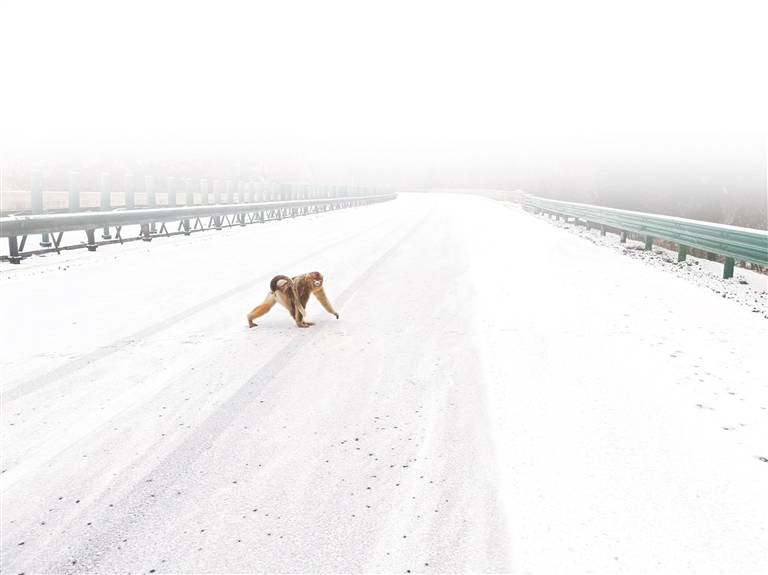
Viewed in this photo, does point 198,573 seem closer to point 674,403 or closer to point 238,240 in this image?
point 674,403

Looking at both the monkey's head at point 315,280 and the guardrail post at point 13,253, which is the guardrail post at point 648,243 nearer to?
the monkey's head at point 315,280

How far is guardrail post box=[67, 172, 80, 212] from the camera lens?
49.7ft

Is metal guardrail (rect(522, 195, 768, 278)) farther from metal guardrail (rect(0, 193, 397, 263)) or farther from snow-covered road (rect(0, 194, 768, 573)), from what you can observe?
metal guardrail (rect(0, 193, 397, 263))

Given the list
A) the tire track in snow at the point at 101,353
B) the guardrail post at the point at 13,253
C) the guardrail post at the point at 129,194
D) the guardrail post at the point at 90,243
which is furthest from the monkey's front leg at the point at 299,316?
the guardrail post at the point at 129,194

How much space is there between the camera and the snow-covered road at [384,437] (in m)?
2.66

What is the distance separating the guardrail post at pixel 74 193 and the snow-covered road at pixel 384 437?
26.3ft

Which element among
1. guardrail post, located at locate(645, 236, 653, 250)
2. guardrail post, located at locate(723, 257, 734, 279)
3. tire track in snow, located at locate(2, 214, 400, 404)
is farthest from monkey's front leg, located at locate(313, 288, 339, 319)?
guardrail post, located at locate(645, 236, 653, 250)

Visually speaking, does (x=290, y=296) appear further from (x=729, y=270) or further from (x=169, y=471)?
(x=729, y=270)

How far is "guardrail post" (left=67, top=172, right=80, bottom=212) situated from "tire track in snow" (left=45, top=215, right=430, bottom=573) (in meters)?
11.6

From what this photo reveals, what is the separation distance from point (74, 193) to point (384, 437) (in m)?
14.0

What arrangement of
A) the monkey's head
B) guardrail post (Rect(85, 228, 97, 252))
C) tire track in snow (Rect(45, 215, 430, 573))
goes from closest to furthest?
tire track in snow (Rect(45, 215, 430, 573))
the monkey's head
guardrail post (Rect(85, 228, 97, 252))

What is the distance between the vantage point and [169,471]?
328 cm

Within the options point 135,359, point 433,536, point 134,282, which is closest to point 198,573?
point 433,536

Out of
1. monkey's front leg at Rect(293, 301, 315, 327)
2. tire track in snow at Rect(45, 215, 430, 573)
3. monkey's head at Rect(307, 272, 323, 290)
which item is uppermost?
monkey's head at Rect(307, 272, 323, 290)
